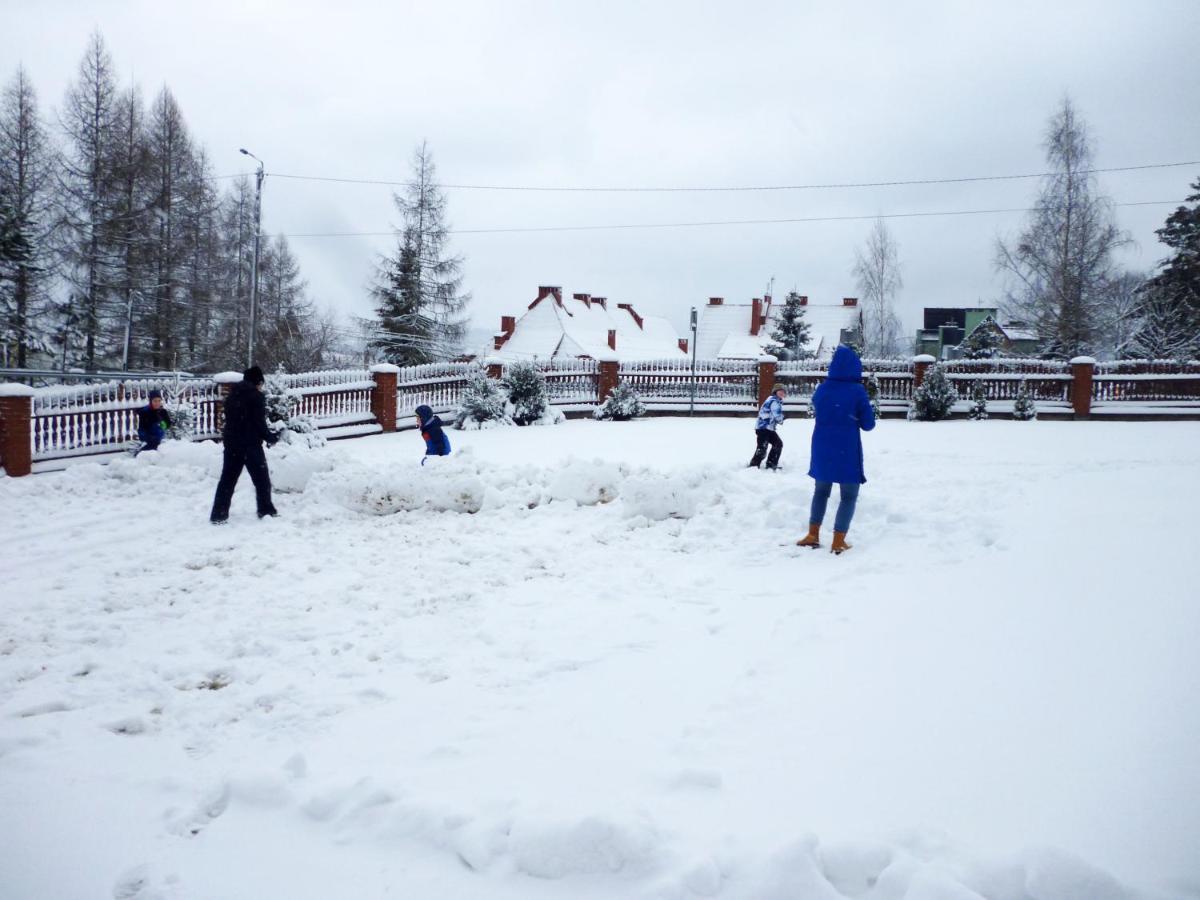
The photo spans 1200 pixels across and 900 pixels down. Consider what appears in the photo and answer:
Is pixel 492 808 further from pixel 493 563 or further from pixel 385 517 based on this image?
pixel 385 517

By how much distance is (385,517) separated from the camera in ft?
28.3

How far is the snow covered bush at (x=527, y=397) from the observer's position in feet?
64.5

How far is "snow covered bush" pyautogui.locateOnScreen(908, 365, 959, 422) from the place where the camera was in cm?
2080

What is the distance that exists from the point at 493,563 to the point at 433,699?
2590 millimetres

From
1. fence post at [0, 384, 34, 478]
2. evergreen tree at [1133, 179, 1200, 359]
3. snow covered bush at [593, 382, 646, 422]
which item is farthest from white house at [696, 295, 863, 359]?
fence post at [0, 384, 34, 478]

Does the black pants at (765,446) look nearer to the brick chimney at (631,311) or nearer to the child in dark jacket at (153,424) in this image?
the child in dark jacket at (153,424)

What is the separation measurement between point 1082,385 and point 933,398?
4.48 m

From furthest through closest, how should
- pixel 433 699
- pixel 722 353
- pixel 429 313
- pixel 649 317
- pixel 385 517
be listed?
1. pixel 649 317
2. pixel 722 353
3. pixel 429 313
4. pixel 385 517
5. pixel 433 699

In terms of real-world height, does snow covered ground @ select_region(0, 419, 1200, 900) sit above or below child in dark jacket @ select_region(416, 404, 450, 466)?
below

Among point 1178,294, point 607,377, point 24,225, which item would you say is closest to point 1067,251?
point 1178,294

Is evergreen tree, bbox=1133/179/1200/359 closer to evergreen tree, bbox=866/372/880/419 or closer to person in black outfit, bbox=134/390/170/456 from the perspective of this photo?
evergreen tree, bbox=866/372/880/419

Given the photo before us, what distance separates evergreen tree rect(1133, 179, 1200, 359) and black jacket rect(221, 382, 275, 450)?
1385 inches

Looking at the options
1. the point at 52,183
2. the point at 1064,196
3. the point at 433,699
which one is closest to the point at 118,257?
the point at 52,183

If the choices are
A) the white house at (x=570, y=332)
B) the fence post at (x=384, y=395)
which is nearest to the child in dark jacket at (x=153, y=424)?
the fence post at (x=384, y=395)
